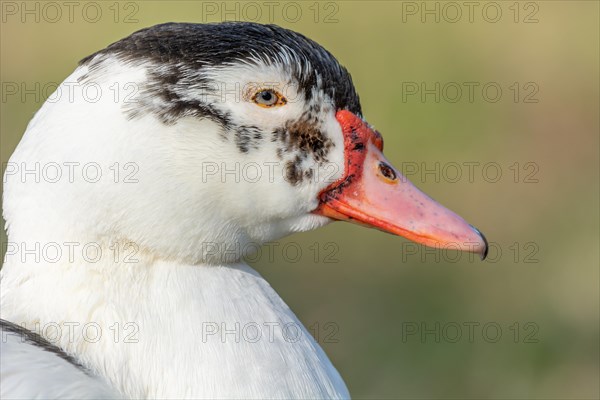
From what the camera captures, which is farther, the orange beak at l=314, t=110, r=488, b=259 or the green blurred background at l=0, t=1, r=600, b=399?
the green blurred background at l=0, t=1, r=600, b=399

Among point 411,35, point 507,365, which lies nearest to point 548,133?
point 411,35

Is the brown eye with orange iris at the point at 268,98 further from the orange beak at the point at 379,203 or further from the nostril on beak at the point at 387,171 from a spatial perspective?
the nostril on beak at the point at 387,171

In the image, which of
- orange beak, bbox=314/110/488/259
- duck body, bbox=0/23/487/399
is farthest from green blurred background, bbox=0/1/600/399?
duck body, bbox=0/23/487/399

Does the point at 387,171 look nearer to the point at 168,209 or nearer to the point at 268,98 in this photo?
the point at 268,98

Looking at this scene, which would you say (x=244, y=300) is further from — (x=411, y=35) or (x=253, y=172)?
(x=411, y=35)

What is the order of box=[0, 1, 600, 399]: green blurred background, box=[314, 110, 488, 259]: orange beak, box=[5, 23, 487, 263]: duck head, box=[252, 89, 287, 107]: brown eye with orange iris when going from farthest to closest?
box=[0, 1, 600, 399]: green blurred background → box=[314, 110, 488, 259]: orange beak → box=[252, 89, 287, 107]: brown eye with orange iris → box=[5, 23, 487, 263]: duck head

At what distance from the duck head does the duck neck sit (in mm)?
75

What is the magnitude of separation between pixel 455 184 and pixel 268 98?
3656 mm

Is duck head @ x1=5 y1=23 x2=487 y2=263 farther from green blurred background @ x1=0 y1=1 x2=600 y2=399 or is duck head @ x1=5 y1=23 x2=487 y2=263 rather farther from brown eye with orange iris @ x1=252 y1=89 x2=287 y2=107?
green blurred background @ x1=0 y1=1 x2=600 y2=399

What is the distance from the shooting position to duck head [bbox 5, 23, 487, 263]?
212cm

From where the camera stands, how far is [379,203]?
2.44m

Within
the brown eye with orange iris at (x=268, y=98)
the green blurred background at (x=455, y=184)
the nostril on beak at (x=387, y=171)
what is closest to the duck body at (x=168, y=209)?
the brown eye with orange iris at (x=268, y=98)

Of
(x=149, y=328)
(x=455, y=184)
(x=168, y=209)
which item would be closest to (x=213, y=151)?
(x=168, y=209)

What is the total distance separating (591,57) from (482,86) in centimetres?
73
